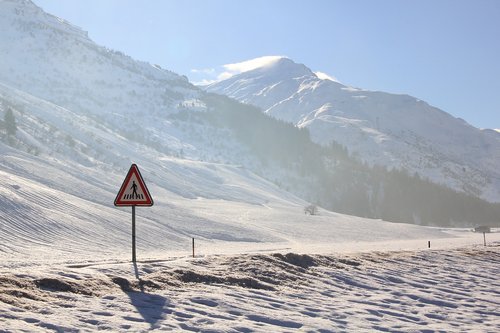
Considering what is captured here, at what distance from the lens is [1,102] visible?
376 ft

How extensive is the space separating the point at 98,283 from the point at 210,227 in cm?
4785

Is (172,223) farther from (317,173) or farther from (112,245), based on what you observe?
(317,173)

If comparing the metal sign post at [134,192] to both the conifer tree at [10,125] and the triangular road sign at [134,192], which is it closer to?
the triangular road sign at [134,192]

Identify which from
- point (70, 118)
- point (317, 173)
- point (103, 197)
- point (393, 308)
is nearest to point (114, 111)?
point (70, 118)

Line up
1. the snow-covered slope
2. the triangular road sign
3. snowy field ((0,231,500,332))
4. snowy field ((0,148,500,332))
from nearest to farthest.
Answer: snowy field ((0,231,500,332)), snowy field ((0,148,500,332)), the triangular road sign, the snow-covered slope

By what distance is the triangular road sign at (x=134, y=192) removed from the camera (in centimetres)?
1253

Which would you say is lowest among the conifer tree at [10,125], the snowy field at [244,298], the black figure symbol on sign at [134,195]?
the snowy field at [244,298]

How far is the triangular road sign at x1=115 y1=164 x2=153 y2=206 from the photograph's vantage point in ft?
41.1

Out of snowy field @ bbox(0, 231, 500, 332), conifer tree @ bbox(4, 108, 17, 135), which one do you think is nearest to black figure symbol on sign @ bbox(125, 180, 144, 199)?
snowy field @ bbox(0, 231, 500, 332)

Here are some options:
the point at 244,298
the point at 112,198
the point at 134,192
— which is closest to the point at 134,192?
the point at 134,192

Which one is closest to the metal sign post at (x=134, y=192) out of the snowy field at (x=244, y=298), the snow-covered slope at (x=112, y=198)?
the snowy field at (x=244, y=298)

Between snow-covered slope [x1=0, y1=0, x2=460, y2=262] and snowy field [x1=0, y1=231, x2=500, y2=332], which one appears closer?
snowy field [x1=0, y1=231, x2=500, y2=332]

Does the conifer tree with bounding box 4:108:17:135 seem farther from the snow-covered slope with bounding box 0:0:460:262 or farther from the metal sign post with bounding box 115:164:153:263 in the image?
the metal sign post with bounding box 115:164:153:263

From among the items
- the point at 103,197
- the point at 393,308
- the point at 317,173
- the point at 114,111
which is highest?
the point at 114,111
